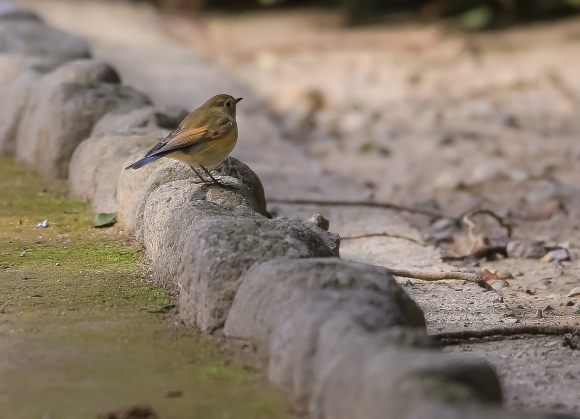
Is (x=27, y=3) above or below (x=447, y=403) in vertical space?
above

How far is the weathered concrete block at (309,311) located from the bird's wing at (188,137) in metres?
0.95

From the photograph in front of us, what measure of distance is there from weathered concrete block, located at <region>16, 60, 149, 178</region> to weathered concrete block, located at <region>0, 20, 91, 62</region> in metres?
1.21

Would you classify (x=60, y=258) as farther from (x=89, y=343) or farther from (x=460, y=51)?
(x=460, y=51)

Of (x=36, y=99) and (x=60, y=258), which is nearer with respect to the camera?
(x=60, y=258)

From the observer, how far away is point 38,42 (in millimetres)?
6902

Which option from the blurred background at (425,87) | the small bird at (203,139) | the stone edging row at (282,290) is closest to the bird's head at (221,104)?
the small bird at (203,139)

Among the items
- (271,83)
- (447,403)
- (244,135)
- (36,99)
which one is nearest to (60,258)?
(447,403)

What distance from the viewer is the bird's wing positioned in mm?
3057

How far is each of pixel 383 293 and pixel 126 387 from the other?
0.81 meters

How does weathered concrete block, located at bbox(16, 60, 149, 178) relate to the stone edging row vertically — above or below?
above

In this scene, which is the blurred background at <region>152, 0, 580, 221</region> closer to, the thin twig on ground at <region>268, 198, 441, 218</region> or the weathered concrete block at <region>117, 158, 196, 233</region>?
the thin twig on ground at <region>268, 198, 441, 218</region>

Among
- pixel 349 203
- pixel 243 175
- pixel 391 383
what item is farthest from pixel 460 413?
pixel 349 203

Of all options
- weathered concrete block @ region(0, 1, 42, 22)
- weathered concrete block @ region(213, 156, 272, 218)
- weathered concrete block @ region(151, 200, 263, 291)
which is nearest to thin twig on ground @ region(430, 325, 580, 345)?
weathered concrete block @ region(151, 200, 263, 291)

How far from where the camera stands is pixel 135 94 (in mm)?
5176
